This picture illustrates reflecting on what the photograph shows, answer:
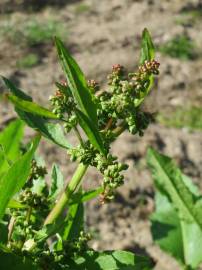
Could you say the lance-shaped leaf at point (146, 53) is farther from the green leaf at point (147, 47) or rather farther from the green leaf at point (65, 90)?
the green leaf at point (65, 90)

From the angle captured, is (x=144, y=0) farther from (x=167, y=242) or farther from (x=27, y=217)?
(x=27, y=217)

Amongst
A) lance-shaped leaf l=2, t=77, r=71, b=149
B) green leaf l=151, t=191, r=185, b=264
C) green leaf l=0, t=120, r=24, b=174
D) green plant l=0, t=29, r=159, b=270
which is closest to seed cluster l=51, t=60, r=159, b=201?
green plant l=0, t=29, r=159, b=270

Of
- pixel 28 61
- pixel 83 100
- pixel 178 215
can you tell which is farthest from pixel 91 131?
pixel 28 61

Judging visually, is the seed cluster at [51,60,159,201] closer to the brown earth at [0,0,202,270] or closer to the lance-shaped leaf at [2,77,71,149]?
the lance-shaped leaf at [2,77,71,149]

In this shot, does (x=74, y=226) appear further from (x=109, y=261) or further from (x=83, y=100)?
(x=83, y=100)

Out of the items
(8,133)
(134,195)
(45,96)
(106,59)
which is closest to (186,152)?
(134,195)

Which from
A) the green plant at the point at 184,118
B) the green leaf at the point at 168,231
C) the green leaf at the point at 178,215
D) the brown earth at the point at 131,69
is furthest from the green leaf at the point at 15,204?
the green plant at the point at 184,118

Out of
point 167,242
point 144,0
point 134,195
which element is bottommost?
point 167,242
